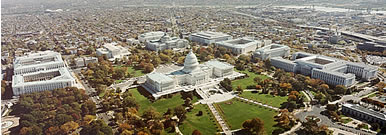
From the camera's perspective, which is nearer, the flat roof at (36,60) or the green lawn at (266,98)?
the green lawn at (266,98)

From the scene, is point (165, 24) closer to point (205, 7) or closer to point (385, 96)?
point (205, 7)

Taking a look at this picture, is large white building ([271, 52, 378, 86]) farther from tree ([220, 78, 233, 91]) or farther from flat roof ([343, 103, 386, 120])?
tree ([220, 78, 233, 91])

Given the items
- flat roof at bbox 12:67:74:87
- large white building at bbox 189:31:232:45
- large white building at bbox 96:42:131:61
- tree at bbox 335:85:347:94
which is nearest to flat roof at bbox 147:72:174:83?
flat roof at bbox 12:67:74:87

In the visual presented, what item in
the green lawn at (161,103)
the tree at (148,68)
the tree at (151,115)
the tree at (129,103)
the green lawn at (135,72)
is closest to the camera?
the tree at (151,115)

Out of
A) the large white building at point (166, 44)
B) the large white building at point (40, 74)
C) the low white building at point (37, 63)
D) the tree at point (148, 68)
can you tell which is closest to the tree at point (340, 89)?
the tree at point (148, 68)

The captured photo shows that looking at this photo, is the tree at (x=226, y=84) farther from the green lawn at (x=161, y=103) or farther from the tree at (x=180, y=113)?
the tree at (x=180, y=113)
